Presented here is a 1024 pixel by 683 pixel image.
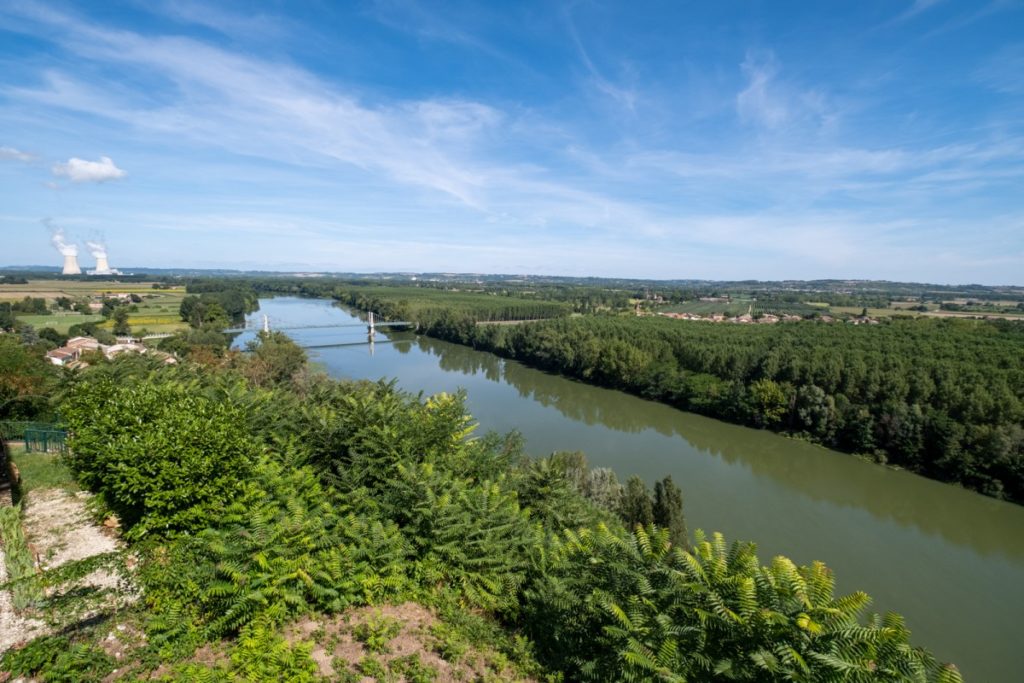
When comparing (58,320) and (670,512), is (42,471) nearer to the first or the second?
(670,512)

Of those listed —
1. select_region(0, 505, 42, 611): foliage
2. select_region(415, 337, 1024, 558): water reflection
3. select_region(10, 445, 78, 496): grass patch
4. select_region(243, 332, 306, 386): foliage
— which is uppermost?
select_region(0, 505, 42, 611): foliage

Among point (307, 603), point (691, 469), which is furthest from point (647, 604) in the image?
point (691, 469)

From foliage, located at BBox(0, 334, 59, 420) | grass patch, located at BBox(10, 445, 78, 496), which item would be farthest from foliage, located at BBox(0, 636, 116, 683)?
foliage, located at BBox(0, 334, 59, 420)

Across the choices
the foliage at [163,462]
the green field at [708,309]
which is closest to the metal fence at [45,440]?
the foliage at [163,462]

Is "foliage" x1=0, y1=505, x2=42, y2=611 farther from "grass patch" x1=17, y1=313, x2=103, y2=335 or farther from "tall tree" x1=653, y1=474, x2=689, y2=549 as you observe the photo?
"grass patch" x1=17, y1=313, x2=103, y2=335

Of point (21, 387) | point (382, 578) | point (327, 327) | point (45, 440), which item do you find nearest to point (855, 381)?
point (382, 578)

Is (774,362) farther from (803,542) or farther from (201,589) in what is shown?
(201,589)

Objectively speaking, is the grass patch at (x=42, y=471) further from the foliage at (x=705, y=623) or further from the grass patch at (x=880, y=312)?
the grass patch at (x=880, y=312)
